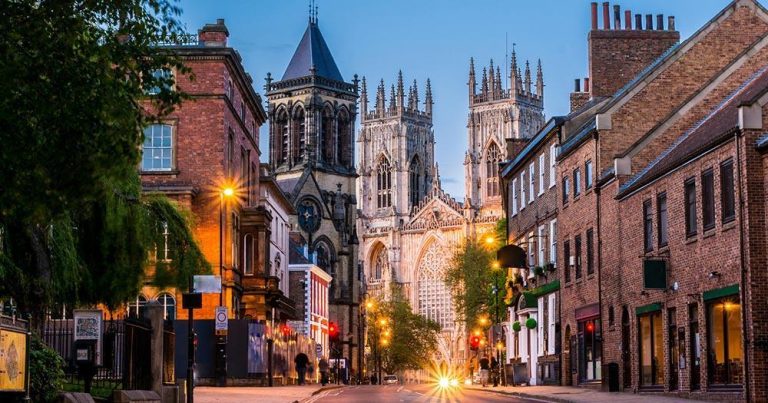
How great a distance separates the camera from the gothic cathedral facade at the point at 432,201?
182m

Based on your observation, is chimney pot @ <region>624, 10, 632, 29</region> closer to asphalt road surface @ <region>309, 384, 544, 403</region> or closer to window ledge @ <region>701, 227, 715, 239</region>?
asphalt road surface @ <region>309, 384, 544, 403</region>

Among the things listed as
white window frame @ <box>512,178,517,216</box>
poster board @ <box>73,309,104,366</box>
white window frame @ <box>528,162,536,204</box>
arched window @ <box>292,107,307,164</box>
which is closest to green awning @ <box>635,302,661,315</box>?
white window frame @ <box>528,162,536,204</box>

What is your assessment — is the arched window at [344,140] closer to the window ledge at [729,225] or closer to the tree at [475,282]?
the tree at [475,282]

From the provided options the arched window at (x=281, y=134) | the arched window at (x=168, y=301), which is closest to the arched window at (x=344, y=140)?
the arched window at (x=281, y=134)

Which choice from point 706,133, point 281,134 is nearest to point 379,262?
point 281,134

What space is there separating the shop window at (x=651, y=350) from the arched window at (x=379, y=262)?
148 m

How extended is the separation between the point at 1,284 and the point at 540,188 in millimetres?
35044

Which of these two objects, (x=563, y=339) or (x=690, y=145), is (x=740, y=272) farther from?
(x=563, y=339)

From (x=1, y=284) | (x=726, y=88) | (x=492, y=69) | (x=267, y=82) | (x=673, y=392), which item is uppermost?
(x=492, y=69)

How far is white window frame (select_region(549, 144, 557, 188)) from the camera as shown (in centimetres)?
5169

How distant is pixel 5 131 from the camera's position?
15.1m

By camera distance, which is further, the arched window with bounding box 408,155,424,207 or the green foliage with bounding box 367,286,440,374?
the arched window with bounding box 408,155,424,207

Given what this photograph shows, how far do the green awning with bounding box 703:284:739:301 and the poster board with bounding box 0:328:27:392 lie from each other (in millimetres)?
17678

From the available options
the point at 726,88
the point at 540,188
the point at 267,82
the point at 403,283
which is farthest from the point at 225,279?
the point at 403,283
